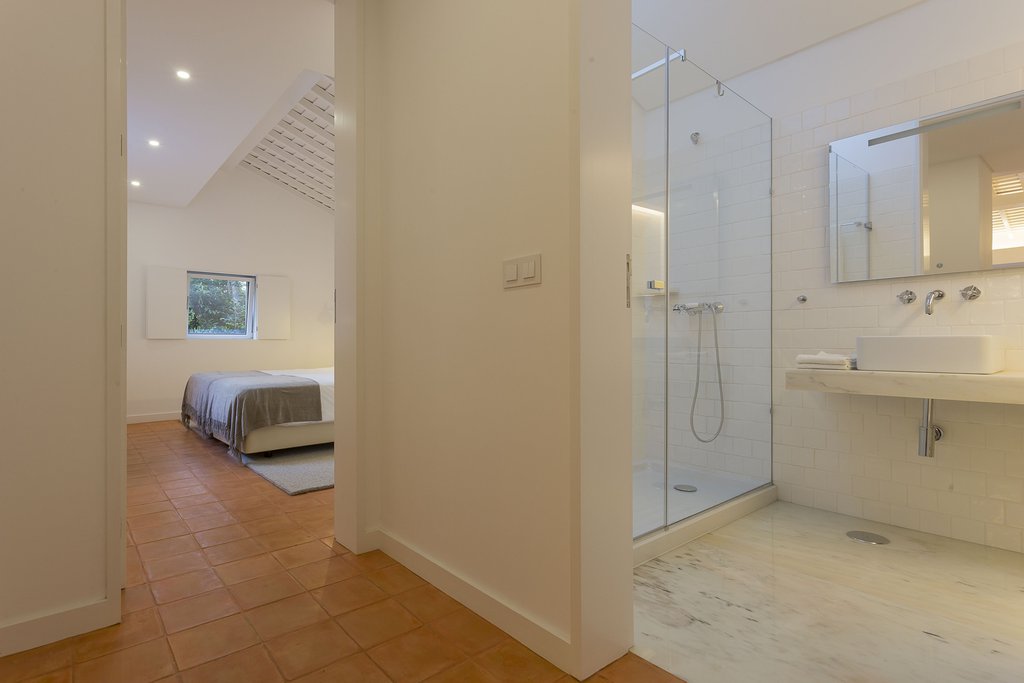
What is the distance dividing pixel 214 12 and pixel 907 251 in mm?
3935

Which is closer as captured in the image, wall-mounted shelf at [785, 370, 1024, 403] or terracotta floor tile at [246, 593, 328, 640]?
terracotta floor tile at [246, 593, 328, 640]

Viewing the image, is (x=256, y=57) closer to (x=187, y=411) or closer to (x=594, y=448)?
(x=594, y=448)

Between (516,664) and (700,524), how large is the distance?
1404 mm

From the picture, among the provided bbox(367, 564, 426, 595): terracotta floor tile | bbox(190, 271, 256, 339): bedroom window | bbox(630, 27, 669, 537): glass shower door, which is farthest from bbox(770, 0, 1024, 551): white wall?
bbox(190, 271, 256, 339): bedroom window

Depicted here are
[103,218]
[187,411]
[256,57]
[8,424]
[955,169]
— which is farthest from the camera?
[187,411]

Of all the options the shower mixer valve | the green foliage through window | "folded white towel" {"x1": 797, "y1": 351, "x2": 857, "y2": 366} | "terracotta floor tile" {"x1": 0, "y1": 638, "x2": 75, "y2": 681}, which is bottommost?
"terracotta floor tile" {"x1": 0, "y1": 638, "x2": 75, "y2": 681}

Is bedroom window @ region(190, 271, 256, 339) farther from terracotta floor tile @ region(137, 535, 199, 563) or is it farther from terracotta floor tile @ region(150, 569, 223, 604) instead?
terracotta floor tile @ region(150, 569, 223, 604)

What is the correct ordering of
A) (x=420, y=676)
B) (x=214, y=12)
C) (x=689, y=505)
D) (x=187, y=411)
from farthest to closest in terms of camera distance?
(x=187, y=411) < (x=214, y=12) < (x=689, y=505) < (x=420, y=676)

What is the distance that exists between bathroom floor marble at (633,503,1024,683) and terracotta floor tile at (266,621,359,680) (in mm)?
928

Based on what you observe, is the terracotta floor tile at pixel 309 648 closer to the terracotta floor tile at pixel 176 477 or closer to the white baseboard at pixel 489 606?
the white baseboard at pixel 489 606

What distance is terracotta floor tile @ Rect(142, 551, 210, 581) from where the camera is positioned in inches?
80.3

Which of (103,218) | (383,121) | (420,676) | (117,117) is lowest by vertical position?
(420,676)

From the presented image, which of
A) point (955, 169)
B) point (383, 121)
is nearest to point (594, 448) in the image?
point (383, 121)

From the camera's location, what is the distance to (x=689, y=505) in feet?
8.53
